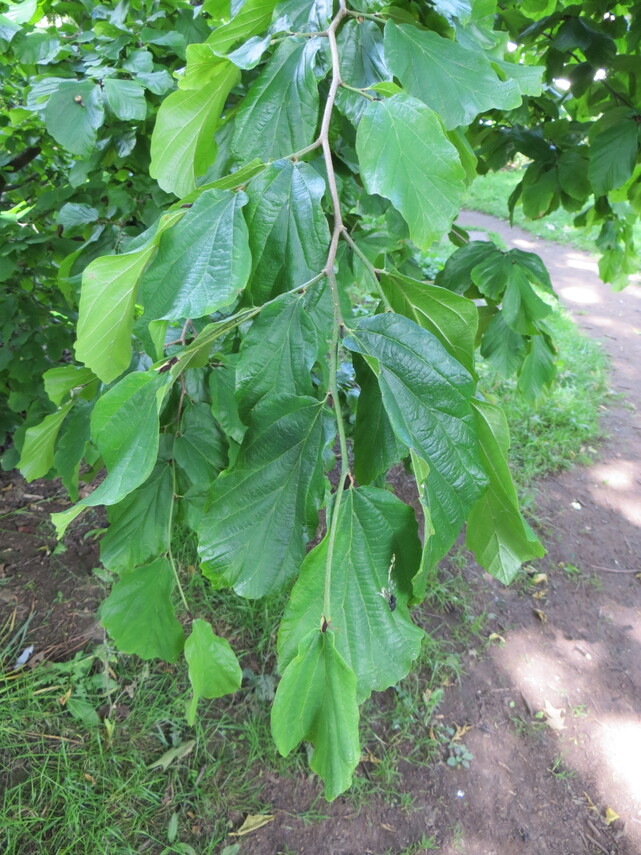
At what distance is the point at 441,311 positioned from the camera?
0.56m

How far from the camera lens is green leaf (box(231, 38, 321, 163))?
0.59 meters

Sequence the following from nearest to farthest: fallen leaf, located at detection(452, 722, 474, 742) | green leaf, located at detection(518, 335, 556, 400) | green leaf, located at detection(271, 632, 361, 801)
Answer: green leaf, located at detection(271, 632, 361, 801)
green leaf, located at detection(518, 335, 556, 400)
fallen leaf, located at detection(452, 722, 474, 742)

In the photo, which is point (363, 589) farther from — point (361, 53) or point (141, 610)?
point (361, 53)

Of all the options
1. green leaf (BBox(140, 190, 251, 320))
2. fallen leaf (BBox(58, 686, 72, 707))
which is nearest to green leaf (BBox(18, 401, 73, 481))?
green leaf (BBox(140, 190, 251, 320))

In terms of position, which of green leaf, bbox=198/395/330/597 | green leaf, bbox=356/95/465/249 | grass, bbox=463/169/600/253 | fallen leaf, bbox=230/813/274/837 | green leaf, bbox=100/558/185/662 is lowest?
grass, bbox=463/169/600/253

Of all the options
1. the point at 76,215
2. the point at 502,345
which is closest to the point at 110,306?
the point at 76,215

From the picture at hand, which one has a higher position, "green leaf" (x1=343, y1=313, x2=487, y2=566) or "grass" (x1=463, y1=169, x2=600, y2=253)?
"green leaf" (x1=343, y1=313, x2=487, y2=566)

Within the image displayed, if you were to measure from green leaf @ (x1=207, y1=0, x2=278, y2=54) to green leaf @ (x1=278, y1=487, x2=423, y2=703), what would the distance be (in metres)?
0.49

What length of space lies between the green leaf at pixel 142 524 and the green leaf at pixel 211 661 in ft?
0.44

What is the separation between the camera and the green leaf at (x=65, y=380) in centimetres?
89

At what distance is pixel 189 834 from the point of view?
156 cm

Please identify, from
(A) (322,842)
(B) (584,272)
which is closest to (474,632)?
(A) (322,842)

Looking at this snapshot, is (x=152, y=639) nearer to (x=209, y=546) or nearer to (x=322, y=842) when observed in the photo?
(x=209, y=546)

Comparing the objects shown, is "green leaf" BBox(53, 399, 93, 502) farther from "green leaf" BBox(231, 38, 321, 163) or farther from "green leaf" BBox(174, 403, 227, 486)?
"green leaf" BBox(231, 38, 321, 163)
